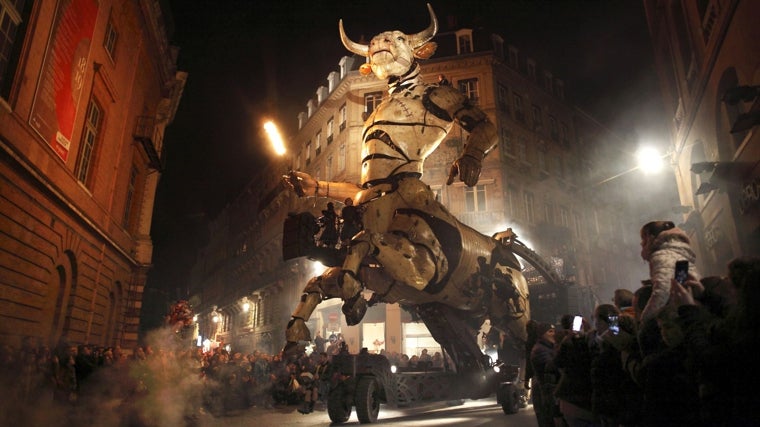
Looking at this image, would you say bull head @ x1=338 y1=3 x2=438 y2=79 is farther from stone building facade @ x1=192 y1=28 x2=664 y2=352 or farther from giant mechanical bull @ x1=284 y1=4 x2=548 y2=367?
stone building facade @ x1=192 y1=28 x2=664 y2=352

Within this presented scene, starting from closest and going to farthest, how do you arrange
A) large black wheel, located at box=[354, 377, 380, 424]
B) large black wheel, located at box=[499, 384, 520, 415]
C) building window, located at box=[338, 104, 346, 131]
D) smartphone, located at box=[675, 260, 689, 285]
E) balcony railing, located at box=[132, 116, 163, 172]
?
smartphone, located at box=[675, 260, 689, 285] < large black wheel, located at box=[354, 377, 380, 424] < large black wheel, located at box=[499, 384, 520, 415] < balcony railing, located at box=[132, 116, 163, 172] < building window, located at box=[338, 104, 346, 131]

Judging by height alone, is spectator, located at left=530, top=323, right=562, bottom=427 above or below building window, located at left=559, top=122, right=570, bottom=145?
below

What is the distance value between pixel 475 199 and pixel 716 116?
49.2 feet

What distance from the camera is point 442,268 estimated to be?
607cm

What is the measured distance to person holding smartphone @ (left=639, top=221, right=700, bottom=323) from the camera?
3365 millimetres

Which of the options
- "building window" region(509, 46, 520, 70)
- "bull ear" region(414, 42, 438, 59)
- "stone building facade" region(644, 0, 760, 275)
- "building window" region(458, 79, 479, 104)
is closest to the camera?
"bull ear" region(414, 42, 438, 59)

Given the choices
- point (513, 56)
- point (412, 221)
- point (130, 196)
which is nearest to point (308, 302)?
point (412, 221)

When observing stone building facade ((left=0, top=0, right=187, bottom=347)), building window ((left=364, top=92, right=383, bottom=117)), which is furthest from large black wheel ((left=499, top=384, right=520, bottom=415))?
building window ((left=364, top=92, right=383, bottom=117))

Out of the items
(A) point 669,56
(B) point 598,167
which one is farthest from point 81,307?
(B) point 598,167

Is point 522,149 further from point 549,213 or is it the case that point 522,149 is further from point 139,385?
point 139,385

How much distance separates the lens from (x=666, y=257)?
3660 millimetres

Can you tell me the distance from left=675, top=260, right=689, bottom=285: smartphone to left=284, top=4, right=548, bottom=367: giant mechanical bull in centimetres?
305

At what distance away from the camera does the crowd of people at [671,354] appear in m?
2.26

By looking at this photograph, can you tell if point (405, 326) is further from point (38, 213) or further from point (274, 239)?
point (38, 213)
